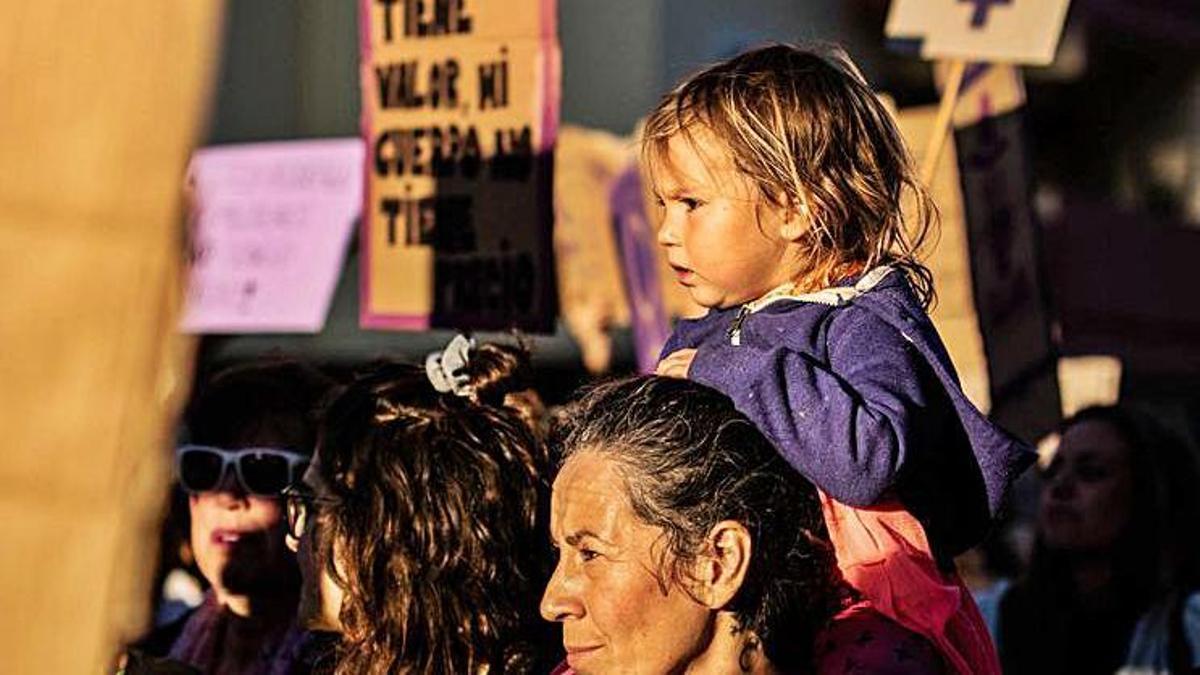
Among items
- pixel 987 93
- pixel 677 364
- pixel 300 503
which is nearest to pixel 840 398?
pixel 677 364

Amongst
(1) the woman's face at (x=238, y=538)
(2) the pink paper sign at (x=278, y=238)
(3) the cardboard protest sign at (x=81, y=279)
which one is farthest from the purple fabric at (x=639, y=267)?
(3) the cardboard protest sign at (x=81, y=279)

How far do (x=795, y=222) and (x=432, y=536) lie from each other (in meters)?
0.62

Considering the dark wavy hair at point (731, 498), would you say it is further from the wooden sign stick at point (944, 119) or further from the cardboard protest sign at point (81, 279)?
the wooden sign stick at point (944, 119)

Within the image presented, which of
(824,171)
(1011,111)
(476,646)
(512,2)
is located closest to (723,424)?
(824,171)

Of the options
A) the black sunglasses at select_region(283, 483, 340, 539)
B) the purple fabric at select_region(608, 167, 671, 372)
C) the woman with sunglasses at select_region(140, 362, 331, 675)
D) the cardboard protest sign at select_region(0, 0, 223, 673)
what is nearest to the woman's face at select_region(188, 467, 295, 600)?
the woman with sunglasses at select_region(140, 362, 331, 675)

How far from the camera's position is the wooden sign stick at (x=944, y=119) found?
4.28 meters

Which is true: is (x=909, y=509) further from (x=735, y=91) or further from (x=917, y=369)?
(x=735, y=91)

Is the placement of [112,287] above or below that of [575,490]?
above

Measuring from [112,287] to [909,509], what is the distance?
3.42 ft

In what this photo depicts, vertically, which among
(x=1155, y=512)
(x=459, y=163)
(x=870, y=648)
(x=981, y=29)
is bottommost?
(x=1155, y=512)

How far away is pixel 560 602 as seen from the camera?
222 centimetres

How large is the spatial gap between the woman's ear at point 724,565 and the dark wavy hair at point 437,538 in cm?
57

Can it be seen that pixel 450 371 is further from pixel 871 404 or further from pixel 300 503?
pixel 871 404

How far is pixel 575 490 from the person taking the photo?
225 cm
